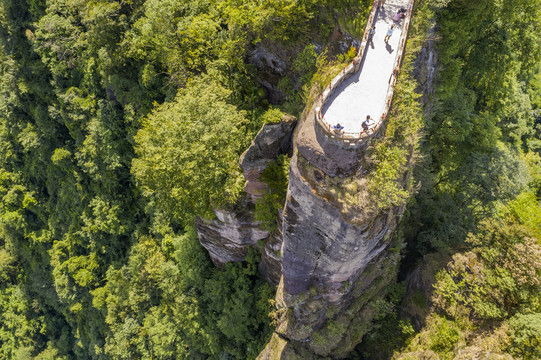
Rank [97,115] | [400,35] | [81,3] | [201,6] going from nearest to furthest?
1. [400,35]
2. [201,6]
3. [81,3]
4. [97,115]

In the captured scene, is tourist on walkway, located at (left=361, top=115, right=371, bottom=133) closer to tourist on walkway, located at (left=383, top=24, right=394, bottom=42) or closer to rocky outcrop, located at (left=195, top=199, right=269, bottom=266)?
tourist on walkway, located at (left=383, top=24, right=394, bottom=42)

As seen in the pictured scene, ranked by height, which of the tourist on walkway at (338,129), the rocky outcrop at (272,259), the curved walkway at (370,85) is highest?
the curved walkway at (370,85)

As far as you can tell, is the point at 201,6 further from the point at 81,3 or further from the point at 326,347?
the point at 326,347

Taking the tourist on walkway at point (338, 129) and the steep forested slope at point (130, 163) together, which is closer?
the tourist on walkway at point (338, 129)

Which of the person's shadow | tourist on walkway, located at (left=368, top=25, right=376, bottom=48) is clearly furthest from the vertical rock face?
the person's shadow

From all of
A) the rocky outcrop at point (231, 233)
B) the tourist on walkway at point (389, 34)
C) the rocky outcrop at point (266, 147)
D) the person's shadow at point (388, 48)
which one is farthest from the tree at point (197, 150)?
the tourist on walkway at point (389, 34)

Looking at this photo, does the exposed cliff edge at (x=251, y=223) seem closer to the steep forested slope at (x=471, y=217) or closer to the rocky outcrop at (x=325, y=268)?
the rocky outcrop at (x=325, y=268)

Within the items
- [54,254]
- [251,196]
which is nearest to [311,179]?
[251,196]

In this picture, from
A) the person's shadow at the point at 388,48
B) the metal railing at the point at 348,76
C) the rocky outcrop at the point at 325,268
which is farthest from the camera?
the person's shadow at the point at 388,48
